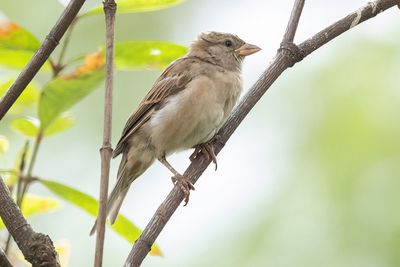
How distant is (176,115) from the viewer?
3988mm

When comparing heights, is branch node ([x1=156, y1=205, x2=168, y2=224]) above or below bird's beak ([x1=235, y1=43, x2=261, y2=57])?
above

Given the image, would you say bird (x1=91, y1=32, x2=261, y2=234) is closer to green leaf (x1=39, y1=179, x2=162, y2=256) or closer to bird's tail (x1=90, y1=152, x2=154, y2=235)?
bird's tail (x1=90, y1=152, x2=154, y2=235)

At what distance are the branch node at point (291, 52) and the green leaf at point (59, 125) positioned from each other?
2.87ft

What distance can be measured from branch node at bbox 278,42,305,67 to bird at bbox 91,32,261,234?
40.6 inches

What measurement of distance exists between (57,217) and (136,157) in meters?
2.56

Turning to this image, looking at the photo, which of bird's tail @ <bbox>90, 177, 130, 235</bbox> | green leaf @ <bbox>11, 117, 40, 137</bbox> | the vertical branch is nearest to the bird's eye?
bird's tail @ <bbox>90, 177, 130, 235</bbox>

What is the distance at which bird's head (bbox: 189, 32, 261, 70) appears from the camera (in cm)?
438

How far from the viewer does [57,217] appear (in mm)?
6355

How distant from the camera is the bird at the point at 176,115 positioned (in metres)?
3.92

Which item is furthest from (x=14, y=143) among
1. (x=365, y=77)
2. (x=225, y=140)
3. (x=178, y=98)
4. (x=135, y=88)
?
(x=225, y=140)

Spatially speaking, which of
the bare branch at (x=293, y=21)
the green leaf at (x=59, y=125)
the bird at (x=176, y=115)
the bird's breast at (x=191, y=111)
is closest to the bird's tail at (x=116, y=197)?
the bird at (x=176, y=115)

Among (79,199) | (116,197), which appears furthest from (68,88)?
(116,197)

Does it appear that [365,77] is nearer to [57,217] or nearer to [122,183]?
[122,183]

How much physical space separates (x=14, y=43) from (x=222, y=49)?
6.52ft
